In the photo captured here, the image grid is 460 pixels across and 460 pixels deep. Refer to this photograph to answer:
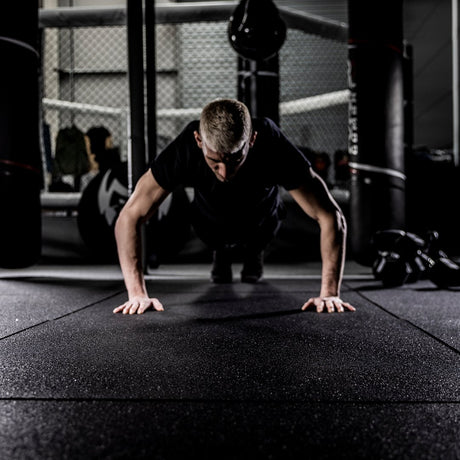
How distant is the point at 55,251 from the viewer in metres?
3.85

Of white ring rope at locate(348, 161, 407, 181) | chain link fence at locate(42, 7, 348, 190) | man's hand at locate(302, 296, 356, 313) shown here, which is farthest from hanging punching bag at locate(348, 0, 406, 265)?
chain link fence at locate(42, 7, 348, 190)

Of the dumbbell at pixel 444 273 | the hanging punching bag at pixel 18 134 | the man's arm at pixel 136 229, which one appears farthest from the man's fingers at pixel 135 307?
the dumbbell at pixel 444 273

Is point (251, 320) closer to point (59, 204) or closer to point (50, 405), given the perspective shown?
point (50, 405)

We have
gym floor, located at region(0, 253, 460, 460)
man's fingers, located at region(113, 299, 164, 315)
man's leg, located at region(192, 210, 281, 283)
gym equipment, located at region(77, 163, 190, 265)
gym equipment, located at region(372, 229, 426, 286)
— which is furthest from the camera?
gym equipment, located at region(77, 163, 190, 265)

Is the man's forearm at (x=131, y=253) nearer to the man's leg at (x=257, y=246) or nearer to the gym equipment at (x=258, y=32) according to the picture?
the man's leg at (x=257, y=246)

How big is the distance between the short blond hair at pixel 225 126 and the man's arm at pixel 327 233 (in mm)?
395

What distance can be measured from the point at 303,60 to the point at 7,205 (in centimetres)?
622

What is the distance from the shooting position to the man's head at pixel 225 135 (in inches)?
55.0

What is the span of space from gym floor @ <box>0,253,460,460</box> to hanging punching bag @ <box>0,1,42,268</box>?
70 centimetres

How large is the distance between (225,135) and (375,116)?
69.5 inches

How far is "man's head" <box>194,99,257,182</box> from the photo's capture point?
1.40 metres

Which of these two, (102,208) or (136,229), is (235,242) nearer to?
(136,229)

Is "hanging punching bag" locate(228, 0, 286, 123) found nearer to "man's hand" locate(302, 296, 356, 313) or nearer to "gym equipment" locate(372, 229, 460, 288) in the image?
"gym equipment" locate(372, 229, 460, 288)

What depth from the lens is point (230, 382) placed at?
94 centimetres
